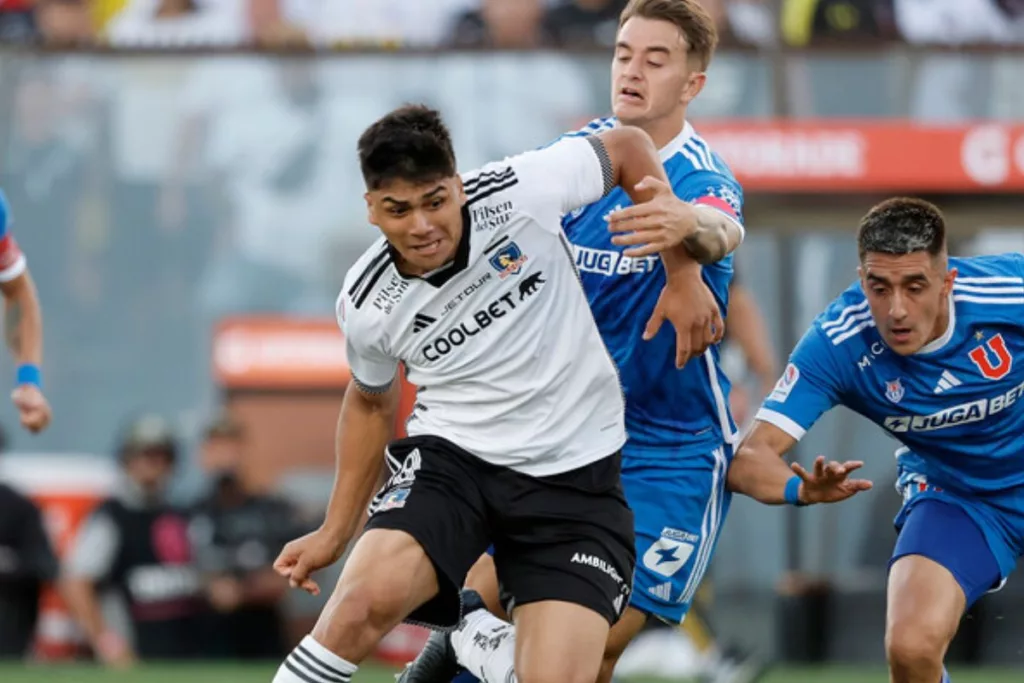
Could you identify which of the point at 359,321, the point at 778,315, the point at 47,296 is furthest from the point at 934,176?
the point at 359,321

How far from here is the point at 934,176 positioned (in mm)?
12945

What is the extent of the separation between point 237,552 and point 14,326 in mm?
4448

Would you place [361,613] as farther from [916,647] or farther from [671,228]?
[916,647]

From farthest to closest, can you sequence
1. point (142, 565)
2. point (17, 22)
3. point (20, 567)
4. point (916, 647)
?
point (17, 22)
point (142, 565)
point (20, 567)
point (916, 647)

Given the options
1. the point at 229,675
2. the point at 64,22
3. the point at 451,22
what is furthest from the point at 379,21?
the point at 229,675

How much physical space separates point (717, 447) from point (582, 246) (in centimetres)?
84

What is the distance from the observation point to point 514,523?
19.7ft

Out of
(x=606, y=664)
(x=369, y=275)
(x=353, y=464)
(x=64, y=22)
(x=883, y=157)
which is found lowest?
(x=606, y=664)

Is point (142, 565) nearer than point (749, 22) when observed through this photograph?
Yes

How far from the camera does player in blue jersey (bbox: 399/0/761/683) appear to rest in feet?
21.2

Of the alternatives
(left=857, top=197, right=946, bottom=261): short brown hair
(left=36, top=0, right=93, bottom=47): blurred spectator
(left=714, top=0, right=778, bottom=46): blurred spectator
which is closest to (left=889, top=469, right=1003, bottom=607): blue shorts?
(left=857, top=197, right=946, bottom=261): short brown hair

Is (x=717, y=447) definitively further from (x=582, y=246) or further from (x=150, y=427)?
(x=150, y=427)

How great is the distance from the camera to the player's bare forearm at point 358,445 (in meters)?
6.12

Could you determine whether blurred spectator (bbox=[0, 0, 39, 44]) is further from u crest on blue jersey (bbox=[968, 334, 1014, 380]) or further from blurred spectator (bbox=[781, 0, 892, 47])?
u crest on blue jersey (bbox=[968, 334, 1014, 380])
